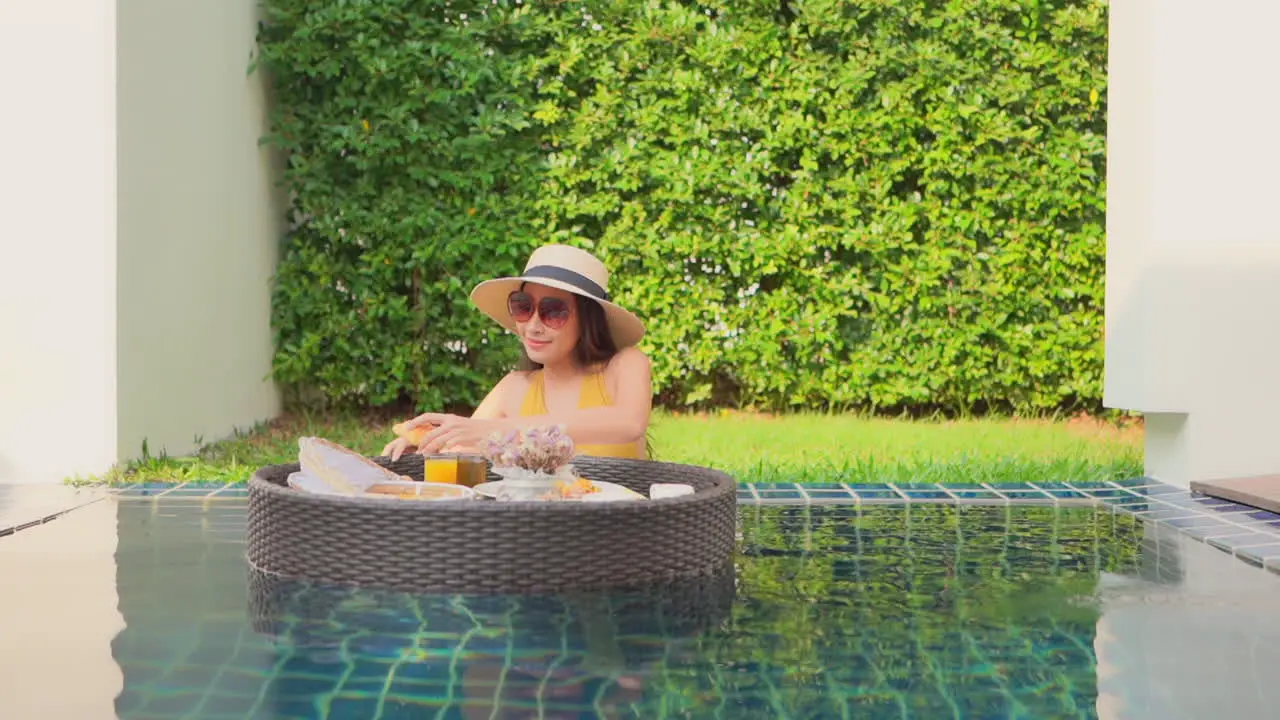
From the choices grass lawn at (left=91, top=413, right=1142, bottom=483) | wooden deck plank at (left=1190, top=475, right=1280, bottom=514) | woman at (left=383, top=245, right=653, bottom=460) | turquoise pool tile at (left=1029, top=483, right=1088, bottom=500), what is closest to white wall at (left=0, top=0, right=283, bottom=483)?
grass lawn at (left=91, top=413, right=1142, bottom=483)

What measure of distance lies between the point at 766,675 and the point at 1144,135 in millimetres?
4174

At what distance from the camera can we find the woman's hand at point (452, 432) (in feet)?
13.0

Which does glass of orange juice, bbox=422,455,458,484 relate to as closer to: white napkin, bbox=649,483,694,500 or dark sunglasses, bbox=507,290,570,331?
white napkin, bbox=649,483,694,500

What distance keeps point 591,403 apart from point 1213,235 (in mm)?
3009

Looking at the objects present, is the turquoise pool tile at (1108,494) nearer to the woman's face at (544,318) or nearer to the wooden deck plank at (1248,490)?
the wooden deck plank at (1248,490)

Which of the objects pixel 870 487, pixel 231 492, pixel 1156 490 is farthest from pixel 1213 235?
pixel 231 492

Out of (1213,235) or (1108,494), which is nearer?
(1108,494)

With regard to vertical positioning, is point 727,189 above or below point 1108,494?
above

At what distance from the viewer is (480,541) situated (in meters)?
3.37

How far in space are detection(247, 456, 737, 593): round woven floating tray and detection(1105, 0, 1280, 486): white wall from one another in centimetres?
313

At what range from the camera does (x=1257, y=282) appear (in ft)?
18.7

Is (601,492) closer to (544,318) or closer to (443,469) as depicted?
(443,469)

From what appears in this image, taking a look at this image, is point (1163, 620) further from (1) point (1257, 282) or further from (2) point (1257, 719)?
(1) point (1257, 282)

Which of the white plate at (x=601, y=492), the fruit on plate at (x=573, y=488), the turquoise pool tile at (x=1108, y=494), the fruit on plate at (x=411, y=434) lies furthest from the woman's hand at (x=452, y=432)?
the turquoise pool tile at (x=1108, y=494)
